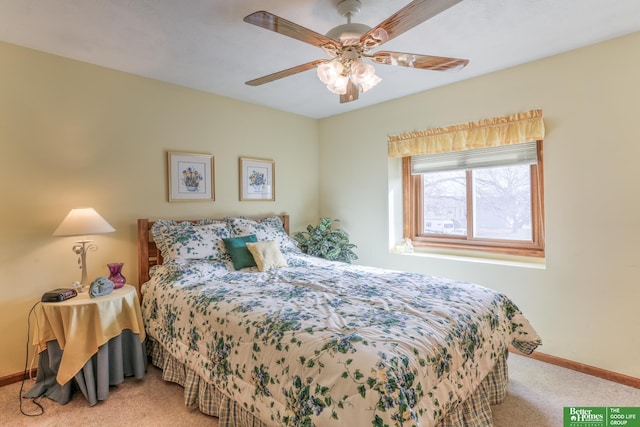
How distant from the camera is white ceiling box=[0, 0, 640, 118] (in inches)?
76.3

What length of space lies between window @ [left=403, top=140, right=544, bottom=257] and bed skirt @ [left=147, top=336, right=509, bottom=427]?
1.35 metres

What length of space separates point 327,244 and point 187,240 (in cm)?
157

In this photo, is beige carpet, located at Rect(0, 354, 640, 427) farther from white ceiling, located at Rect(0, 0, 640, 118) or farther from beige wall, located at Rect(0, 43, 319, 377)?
white ceiling, located at Rect(0, 0, 640, 118)

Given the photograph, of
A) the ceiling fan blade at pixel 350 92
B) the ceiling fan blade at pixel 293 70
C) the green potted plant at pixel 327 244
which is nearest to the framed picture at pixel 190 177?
the green potted plant at pixel 327 244

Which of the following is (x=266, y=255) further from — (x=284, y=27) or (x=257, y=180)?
(x=284, y=27)

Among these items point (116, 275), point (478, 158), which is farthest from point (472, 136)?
point (116, 275)

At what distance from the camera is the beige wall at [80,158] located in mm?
2375

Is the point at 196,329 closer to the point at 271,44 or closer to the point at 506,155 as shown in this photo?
the point at 271,44

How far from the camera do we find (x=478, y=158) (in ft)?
10.4

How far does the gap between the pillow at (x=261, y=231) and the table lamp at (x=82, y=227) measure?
1079mm

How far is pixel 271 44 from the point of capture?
94.1 inches

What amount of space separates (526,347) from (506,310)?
12.4 inches

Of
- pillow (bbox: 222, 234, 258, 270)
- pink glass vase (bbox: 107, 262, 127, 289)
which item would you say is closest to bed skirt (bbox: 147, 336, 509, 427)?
pink glass vase (bbox: 107, 262, 127, 289)

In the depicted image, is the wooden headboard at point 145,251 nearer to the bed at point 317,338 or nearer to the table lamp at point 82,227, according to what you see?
the bed at point 317,338
